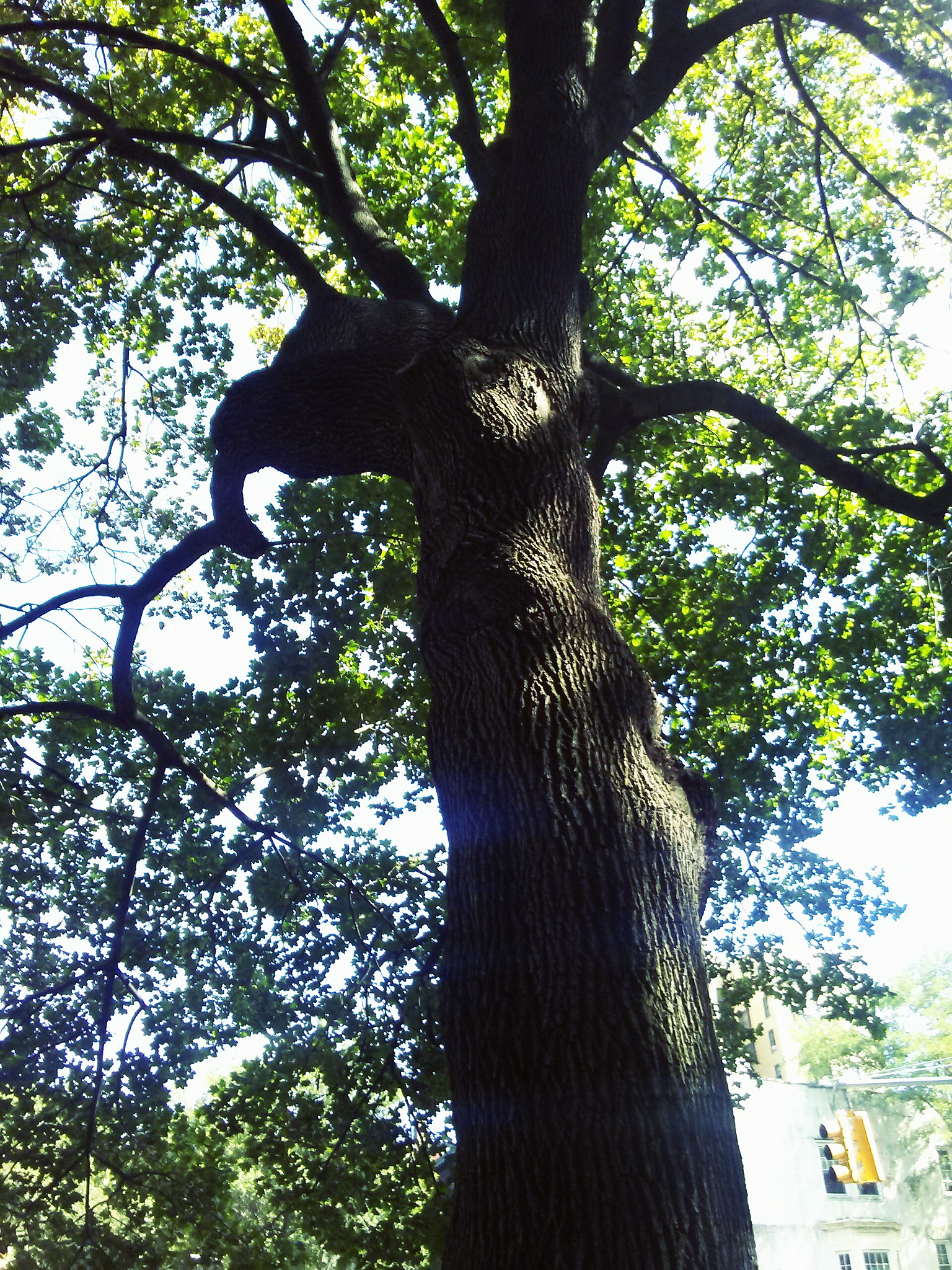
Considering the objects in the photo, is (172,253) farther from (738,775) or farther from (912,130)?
(738,775)

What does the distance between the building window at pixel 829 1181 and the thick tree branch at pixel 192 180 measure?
104 feet

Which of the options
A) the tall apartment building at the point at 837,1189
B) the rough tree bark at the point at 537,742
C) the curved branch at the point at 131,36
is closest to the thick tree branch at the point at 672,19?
the rough tree bark at the point at 537,742

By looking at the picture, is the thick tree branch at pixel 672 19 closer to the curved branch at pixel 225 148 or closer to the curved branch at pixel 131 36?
the curved branch at pixel 225 148

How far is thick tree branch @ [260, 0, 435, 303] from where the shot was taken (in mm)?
5918

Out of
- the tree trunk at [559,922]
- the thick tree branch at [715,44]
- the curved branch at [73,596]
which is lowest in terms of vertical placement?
the tree trunk at [559,922]

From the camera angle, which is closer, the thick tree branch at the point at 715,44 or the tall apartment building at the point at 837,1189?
the thick tree branch at the point at 715,44

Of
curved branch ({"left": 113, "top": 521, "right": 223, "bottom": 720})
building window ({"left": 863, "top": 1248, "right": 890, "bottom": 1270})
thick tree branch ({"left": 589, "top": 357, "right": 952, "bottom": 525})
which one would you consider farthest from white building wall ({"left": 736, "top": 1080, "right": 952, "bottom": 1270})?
curved branch ({"left": 113, "top": 521, "right": 223, "bottom": 720})

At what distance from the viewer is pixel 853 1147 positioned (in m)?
26.3

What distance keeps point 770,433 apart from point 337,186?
3362 millimetres

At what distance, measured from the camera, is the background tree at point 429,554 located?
3449 mm

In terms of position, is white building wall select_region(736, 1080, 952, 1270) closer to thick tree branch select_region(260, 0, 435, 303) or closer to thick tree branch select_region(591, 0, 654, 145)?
thick tree branch select_region(260, 0, 435, 303)

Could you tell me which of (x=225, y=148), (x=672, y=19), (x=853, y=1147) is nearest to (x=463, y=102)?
(x=672, y=19)

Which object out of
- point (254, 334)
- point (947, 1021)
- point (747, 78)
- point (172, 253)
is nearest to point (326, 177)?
point (172, 253)

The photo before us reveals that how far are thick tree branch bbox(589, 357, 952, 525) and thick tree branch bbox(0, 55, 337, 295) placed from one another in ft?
6.49
